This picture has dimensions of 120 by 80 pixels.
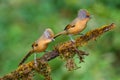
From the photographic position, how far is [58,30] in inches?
264

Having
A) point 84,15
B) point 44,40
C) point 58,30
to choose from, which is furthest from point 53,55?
point 58,30

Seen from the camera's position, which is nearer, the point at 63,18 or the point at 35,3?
the point at 63,18

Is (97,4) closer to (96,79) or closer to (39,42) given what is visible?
(96,79)

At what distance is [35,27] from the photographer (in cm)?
745

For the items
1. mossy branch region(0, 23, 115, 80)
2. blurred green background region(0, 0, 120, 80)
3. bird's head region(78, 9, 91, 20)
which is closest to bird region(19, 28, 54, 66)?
mossy branch region(0, 23, 115, 80)

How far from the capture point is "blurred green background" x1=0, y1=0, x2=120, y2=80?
6.21 m

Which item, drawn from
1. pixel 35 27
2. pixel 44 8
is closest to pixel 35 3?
pixel 44 8

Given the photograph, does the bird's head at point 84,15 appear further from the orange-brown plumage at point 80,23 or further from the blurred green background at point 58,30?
the blurred green background at point 58,30

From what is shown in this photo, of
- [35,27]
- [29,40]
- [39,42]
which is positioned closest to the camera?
[39,42]

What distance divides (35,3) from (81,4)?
0.95m

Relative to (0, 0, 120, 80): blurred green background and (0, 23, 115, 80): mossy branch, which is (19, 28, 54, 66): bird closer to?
(0, 23, 115, 80): mossy branch

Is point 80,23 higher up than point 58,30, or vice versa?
point 58,30

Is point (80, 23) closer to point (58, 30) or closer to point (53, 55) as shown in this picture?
point (53, 55)

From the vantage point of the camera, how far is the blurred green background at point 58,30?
621 centimetres
